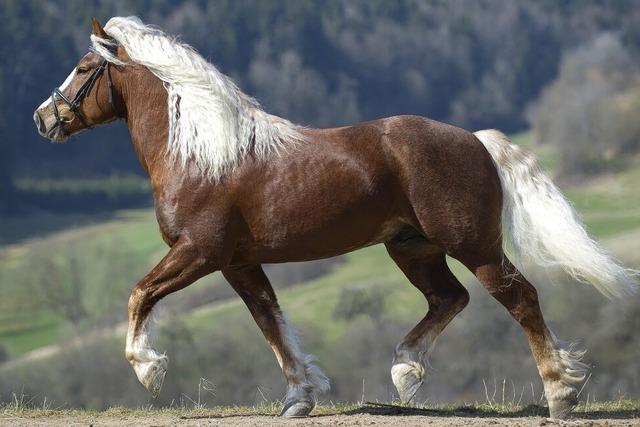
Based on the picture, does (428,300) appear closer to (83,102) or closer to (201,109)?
(201,109)

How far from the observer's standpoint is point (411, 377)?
7.66 metres

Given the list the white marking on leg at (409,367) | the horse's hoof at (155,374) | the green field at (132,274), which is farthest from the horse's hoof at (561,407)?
the green field at (132,274)

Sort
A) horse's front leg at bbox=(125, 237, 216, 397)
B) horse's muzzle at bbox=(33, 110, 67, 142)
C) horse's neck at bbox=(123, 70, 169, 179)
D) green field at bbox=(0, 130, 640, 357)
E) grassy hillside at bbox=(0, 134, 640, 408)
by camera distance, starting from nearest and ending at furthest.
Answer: horse's front leg at bbox=(125, 237, 216, 397) < horse's neck at bbox=(123, 70, 169, 179) < horse's muzzle at bbox=(33, 110, 67, 142) < grassy hillside at bbox=(0, 134, 640, 408) < green field at bbox=(0, 130, 640, 357)

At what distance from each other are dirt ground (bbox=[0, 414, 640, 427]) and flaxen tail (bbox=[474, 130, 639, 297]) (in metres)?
0.98

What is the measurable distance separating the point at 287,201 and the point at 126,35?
1750 mm

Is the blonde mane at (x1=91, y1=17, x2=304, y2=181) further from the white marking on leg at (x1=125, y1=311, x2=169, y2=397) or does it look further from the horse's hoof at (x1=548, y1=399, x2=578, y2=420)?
the horse's hoof at (x1=548, y1=399, x2=578, y2=420)

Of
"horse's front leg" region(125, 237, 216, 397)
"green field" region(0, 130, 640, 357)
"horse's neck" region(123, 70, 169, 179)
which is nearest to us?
"horse's front leg" region(125, 237, 216, 397)

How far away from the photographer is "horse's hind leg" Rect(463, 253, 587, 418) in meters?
7.19

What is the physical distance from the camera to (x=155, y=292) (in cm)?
715

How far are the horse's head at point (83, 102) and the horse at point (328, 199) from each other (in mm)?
143

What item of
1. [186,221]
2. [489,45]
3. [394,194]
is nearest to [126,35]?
[186,221]

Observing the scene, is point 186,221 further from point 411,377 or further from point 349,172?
point 411,377

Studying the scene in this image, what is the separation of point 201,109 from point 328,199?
1.10 m

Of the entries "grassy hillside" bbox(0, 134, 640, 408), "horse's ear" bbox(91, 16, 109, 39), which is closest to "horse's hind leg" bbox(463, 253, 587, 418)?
"horse's ear" bbox(91, 16, 109, 39)
